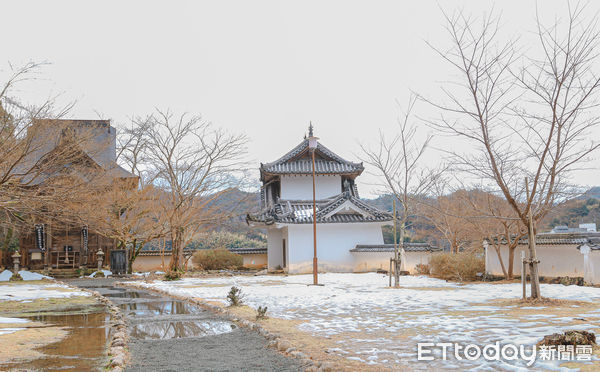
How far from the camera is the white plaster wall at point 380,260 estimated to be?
26.9 meters

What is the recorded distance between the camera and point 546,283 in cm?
1764

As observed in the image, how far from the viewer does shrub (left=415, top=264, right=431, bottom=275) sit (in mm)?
25244

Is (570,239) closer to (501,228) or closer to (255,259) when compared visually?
(501,228)

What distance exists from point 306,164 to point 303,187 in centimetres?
156

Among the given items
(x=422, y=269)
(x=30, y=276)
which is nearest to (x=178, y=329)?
(x=422, y=269)

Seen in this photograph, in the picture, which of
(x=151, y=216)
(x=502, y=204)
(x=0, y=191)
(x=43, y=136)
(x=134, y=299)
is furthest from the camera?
(x=151, y=216)

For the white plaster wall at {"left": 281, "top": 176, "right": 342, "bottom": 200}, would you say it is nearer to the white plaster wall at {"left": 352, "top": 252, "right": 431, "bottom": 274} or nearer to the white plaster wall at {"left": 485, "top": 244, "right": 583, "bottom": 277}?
the white plaster wall at {"left": 352, "top": 252, "right": 431, "bottom": 274}

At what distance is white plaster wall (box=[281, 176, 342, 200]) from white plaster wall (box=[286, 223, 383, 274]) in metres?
4.19

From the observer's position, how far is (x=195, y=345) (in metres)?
7.66

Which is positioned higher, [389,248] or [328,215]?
[328,215]

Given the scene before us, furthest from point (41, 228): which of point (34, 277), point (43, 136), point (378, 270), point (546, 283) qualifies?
point (546, 283)

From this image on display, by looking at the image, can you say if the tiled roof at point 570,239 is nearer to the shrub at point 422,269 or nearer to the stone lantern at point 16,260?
the shrub at point 422,269

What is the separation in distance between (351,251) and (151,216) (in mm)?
12057

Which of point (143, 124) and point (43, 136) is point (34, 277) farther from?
point (43, 136)
